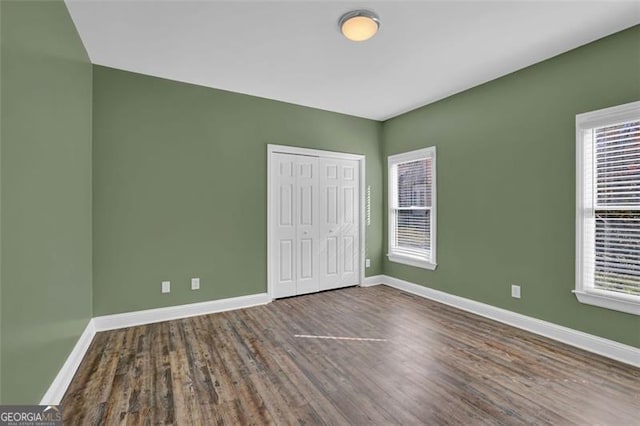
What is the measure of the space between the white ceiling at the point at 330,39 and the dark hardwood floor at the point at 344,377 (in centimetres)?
278

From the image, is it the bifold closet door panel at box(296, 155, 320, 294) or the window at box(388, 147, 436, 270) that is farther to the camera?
the bifold closet door panel at box(296, 155, 320, 294)

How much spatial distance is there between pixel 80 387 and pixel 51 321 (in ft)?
1.98

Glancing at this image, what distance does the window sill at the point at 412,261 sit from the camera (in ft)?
14.3

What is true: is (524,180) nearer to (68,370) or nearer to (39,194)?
(39,194)

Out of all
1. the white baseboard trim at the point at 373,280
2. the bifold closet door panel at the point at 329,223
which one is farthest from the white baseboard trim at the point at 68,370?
the white baseboard trim at the point at 373,280

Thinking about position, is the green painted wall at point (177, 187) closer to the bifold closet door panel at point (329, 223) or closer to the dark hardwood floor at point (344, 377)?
the dark hardwood floor at point (344, 377)

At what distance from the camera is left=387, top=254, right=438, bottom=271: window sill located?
14.3 feet

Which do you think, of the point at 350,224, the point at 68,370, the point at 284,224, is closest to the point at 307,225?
the point at 284,224

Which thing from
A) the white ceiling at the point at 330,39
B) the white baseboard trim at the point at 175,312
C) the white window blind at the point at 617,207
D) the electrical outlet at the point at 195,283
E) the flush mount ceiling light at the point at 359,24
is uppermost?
the white ceiling at the point at 330,39

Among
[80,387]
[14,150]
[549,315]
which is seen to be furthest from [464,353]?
[14,150]

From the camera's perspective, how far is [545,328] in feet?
10.1

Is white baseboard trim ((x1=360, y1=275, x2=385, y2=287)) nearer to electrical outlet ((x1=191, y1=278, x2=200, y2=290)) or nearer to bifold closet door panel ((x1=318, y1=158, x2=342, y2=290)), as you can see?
bifold closet door panel ((x1=318, y1=158, x2=342, y2=290))

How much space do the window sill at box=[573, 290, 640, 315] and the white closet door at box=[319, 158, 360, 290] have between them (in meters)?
2.86

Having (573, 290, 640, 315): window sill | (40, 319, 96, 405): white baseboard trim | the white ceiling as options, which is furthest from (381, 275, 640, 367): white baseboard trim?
(40, 319, 96, 405): white baseboard trim
